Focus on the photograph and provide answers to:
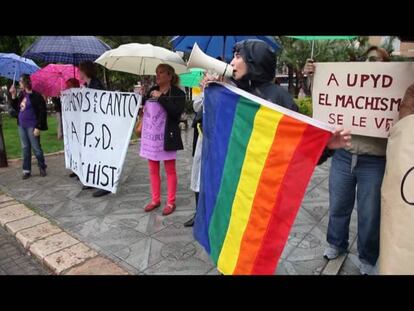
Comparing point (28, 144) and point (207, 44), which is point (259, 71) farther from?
Answer: point (28, 144)

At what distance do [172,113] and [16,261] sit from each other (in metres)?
2.10

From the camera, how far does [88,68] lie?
4.59 m

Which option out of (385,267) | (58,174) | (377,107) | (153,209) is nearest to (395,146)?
(377,107)

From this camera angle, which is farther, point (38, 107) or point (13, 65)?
point (13, 65)

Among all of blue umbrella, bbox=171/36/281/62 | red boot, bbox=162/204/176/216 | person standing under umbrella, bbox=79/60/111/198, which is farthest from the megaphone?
person standing under umbrella, bbox=79/60/111/198

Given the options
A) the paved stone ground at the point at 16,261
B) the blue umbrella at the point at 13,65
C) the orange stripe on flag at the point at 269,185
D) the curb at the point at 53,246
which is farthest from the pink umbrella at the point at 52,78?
the orange stripe on flag at the point at 269,185

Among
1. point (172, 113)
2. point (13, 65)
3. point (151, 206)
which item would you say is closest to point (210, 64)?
point (172, 113)

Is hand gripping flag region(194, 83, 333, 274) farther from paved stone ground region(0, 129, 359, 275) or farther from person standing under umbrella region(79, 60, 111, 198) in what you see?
person standing under umbrella region(79, 60, 111, 198)

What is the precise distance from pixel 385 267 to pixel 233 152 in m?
1.11

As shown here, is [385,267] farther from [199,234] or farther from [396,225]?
[199,234]

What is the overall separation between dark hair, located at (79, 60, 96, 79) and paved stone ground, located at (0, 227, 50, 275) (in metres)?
2.24

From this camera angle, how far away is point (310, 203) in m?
4.51

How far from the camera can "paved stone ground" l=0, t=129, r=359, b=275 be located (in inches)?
120

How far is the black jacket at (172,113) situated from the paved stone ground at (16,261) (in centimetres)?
171
